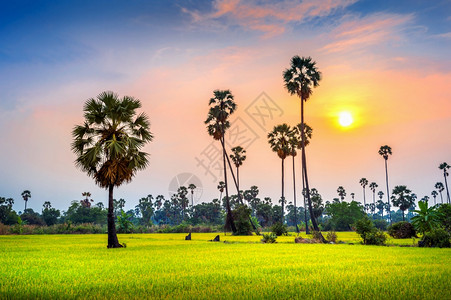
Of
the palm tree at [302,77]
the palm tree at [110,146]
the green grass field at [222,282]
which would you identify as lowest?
the green grass field at [222,282]

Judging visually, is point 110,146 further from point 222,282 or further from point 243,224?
point 243,224

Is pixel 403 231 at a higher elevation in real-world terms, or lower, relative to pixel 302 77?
lower

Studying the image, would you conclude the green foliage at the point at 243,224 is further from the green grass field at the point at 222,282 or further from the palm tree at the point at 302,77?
the green grass field at the point at 222,282

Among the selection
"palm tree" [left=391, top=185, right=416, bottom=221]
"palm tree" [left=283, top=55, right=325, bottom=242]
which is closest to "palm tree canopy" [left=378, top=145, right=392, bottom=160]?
"palm tree" [left=391, top=185, right=416, bottom=221]

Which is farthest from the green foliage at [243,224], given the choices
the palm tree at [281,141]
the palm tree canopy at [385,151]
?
the palm tree canopy at [385,151]

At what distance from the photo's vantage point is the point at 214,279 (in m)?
11.8

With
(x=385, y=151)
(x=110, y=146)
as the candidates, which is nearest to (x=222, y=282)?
(x=110, y=146)

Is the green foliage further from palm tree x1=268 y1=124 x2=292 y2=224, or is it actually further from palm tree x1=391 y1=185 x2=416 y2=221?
palm tree x1=391 y1=185 x2=416 y2=221

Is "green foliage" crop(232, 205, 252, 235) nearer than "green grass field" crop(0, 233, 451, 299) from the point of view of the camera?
No

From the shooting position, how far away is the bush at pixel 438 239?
92.1 ft

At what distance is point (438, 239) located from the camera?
28.4 m

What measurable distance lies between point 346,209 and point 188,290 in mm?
94922

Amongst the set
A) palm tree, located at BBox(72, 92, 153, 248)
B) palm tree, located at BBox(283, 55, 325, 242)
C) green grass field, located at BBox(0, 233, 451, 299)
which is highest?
palm tree, located at BBox(283, 55, 325, 242)

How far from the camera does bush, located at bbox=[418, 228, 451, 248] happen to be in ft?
92.1
